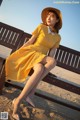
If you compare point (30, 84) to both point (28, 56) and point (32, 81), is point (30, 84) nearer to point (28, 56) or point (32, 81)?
point (32, 81)

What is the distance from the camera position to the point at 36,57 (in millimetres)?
3555

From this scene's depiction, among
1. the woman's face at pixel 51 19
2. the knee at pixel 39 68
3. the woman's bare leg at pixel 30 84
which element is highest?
the woman's face at pixel 51 19

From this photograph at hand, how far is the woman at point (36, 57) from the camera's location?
3.14m

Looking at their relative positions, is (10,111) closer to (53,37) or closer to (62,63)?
(53,37)

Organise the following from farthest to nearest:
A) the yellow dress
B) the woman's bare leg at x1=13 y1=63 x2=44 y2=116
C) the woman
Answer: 1. the yellow dress
2. the woman
3. the woman's bare leg at x1=13 y1=63 x2=44 y2=116

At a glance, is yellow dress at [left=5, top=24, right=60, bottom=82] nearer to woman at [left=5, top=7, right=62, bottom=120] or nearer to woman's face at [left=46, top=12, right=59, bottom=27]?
woman at [left=5, top=7, right=62, bottom=120]

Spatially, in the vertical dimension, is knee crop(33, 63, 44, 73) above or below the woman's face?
below

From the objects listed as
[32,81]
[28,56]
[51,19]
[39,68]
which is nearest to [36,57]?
[28,56]

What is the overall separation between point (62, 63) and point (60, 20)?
51.5 inches

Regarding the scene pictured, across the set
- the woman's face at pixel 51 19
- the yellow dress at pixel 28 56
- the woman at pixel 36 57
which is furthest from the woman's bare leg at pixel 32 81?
the woman's face at pixel 51 19

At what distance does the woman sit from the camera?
314 centimetres

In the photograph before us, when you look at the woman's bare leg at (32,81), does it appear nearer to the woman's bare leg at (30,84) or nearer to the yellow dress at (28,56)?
the woman's bare leg at (30,84)

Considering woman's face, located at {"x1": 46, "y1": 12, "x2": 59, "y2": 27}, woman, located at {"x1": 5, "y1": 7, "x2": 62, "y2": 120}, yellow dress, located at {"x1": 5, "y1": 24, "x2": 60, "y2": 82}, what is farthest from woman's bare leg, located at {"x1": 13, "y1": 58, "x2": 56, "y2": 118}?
woman's face, located at {"x1": 46, "y1": 12, "x2": 59, "y2": 27}

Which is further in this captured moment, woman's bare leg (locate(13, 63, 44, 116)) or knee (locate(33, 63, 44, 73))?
knee (locate(33, 63, 44, 73))
